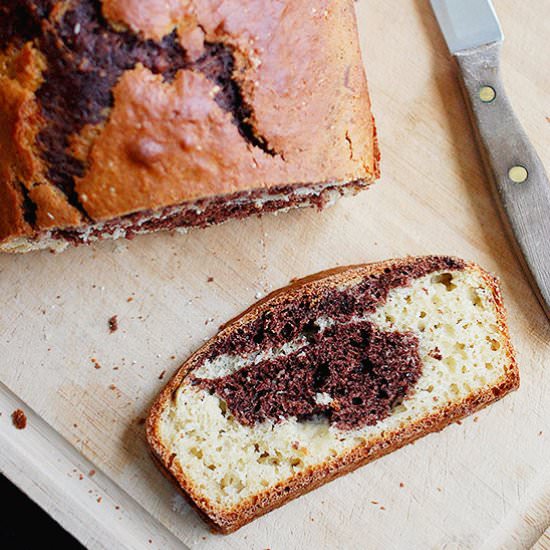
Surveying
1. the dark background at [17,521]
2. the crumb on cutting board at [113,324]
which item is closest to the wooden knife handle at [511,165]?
the crumb on cutting board at [113,324]

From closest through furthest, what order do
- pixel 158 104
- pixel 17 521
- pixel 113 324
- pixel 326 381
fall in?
pixel 158 104
pixel 326 381
pixel 113 324
pixel 17 521

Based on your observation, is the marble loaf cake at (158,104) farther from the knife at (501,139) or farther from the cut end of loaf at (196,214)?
the knife at (501,139)

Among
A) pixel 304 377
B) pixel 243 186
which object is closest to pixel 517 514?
pixel 304 377

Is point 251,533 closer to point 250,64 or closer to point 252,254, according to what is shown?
point 252,254

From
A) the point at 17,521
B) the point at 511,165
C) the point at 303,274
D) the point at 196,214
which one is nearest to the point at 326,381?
the point at 303,274

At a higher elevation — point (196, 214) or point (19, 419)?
point (196, 214)

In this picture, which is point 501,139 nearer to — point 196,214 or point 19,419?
point 196,214

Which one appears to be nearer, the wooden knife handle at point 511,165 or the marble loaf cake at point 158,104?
the marble loaf cake at point 158,104
